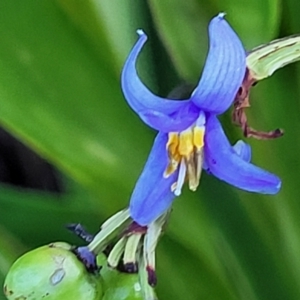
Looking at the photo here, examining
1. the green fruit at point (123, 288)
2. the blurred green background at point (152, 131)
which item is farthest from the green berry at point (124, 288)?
the blurred green background at point (152, 131)

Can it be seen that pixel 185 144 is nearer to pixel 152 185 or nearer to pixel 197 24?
pixel 152 185

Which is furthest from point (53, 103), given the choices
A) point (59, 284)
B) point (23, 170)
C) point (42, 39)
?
point (23, 170)

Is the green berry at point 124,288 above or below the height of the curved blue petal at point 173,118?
below

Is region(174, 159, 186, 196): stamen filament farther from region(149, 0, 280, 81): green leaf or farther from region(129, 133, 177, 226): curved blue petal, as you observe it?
region(149, 0, 280, 81): green leaf

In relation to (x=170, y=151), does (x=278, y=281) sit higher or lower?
lower

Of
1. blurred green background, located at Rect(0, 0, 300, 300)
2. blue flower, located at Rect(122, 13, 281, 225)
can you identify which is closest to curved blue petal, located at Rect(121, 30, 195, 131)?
blue flower, located at Rect(122, 13, 281, 225)

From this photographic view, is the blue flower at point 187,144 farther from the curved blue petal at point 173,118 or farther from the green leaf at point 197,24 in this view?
the green leaf at point 197,24

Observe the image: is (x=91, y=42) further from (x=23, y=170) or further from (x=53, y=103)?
(x=23, y=170)
